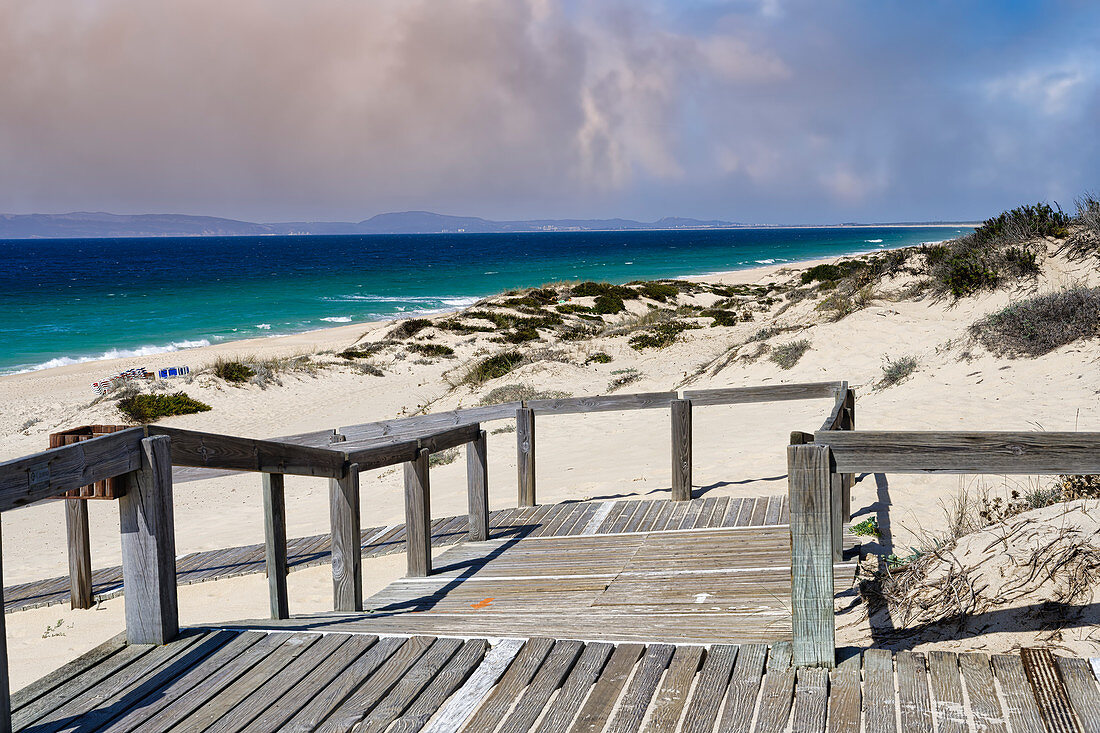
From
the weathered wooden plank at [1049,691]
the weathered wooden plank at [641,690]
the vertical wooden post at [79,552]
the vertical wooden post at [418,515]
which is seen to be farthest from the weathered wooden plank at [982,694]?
the vertical wooden post at [79,552]

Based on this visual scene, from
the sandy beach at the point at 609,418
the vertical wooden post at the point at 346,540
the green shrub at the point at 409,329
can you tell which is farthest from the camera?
the green shrub at the point at 409,329

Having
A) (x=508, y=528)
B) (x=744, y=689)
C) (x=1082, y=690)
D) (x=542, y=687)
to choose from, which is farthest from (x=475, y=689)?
(x=508, y=528)

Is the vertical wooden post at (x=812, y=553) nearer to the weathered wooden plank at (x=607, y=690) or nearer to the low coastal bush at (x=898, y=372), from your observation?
the weathered wooden plank at (x=607, y=690)

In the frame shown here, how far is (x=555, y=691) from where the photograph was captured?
11.8 feet

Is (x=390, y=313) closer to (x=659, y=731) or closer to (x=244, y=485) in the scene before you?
(x=244, y=485)

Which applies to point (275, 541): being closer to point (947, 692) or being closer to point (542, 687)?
point (542, 687)

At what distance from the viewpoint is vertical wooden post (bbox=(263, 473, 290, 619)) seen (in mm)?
4945

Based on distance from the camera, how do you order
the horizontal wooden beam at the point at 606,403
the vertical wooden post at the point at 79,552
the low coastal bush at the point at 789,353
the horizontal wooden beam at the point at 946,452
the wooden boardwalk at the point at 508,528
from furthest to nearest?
the low coastal bush at the point at 789,353 < the horizontal wooden beam at the point at 606,403 < the wooden boardwalk at the point at 508,528 < the vertical wooden post at the point at 79,552 < the horizontal wooden beam at the point at 946,452

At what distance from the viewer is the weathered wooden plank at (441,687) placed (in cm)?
339

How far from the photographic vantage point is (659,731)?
3203 mm

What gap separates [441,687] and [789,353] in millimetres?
15052

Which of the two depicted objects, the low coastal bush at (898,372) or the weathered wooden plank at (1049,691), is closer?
the weathered wooden plank at (1049,691)

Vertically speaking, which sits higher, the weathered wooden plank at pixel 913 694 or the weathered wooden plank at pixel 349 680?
the weathered wooden plank at pixel 913 694

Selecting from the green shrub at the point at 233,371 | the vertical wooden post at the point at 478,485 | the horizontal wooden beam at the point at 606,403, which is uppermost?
the horizontal wooden beam at the point at 606,403
